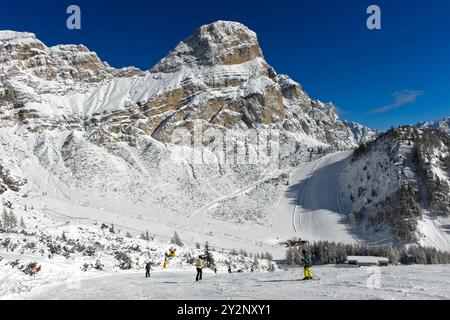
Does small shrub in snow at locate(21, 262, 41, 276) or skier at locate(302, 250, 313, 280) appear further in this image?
small shrub in snow at locate(21, 262, 41, 276)

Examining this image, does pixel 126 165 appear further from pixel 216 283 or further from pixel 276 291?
pixel 276 291

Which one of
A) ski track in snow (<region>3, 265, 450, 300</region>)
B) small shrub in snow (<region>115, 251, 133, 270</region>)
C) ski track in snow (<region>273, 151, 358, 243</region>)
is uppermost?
ski track in snow (<region>273, 151, 358, 243</region>)

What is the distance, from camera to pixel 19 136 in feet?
568

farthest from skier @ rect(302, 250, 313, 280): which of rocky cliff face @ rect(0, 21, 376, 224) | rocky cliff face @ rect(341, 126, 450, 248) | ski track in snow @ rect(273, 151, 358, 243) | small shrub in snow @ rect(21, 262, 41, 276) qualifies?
rocky cliff face @ rect(0, 21, 376, 224)

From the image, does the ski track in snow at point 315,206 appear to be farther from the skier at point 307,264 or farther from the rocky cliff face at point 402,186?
the skier at point 307,264

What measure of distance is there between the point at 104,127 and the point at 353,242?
117 m

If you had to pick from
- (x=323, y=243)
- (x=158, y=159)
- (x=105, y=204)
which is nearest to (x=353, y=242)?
(x=323, y=243)

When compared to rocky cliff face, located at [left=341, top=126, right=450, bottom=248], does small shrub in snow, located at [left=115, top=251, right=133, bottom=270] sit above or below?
below

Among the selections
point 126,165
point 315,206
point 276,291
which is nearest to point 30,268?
point 276,291

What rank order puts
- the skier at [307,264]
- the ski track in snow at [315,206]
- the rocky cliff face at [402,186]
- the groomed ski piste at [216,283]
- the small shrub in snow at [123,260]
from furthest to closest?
the ski track in snow at [315,206] → the rocky cliff face at [402,186] → the small shrub in snow at [123,260] → the skier at [307,264] → the groomed ski piste at [216,283]

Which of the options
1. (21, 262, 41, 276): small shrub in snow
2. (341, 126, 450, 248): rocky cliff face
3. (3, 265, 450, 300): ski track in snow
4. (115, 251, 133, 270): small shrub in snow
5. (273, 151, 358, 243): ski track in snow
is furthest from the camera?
(273, 151, 358, 243): ski track in snow

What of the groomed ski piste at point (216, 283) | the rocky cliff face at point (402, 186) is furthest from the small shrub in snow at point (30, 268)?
the rocky cliff face at point (402, 186)

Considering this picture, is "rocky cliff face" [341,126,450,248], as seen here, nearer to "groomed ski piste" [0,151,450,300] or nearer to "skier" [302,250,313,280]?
"groomed ski piste" [0,151,450,300]
